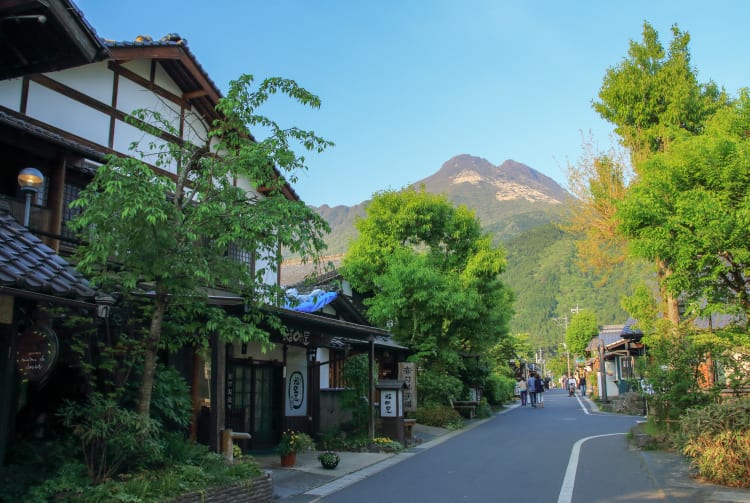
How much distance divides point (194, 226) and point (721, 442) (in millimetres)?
9220

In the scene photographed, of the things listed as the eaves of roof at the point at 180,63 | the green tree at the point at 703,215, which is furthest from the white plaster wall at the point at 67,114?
the green tree at the point at 703,215

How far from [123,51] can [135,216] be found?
23.6ft

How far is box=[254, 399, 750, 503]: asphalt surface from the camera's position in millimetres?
9625

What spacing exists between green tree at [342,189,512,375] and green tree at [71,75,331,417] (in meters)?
14.8

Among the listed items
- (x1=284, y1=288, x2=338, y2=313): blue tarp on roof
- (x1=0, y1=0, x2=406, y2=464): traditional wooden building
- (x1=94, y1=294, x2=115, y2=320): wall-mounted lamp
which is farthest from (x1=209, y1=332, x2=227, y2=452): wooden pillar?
(x1=284, y1=288, x2=338, y2=313): blue tarp on roof

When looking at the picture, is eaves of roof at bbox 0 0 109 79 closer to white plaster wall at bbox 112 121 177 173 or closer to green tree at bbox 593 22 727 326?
white plaster wall at bbox 112 121 177 173

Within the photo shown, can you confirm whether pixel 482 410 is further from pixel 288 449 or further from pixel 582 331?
pixel 582 331

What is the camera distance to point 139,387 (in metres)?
8.62

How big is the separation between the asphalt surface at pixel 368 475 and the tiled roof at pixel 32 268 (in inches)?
199

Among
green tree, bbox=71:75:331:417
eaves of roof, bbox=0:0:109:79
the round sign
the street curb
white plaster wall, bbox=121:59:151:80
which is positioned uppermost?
white plaster wall, bbox=121:59:151:80

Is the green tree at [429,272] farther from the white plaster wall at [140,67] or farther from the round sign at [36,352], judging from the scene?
the round sign at [36,352]

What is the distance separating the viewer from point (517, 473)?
484 inches

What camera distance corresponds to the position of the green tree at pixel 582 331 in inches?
2554

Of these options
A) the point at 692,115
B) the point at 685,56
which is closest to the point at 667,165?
the point at 692,115
